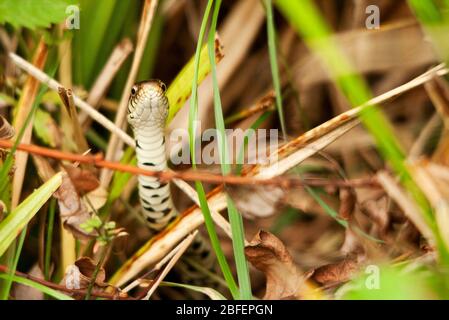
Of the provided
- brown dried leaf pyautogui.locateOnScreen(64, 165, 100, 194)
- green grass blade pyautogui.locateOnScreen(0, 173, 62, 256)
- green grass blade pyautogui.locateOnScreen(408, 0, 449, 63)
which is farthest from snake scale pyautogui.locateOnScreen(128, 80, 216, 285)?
green grass blade pyautogui.locateOnScreen(408, 0, 449, 63)

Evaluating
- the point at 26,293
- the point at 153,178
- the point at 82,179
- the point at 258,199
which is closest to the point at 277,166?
the point at 258,199

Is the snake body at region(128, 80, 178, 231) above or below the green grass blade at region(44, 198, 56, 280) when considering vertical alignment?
above

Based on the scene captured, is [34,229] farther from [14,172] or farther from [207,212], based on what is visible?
[207,212]

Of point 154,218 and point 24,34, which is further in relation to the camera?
point 24,34

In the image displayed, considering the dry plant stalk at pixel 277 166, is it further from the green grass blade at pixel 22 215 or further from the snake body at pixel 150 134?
the green grass blade at pixel 22 215

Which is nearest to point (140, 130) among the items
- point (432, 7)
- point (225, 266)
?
point (225, 266)

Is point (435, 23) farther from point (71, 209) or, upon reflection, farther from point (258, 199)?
point (71, 209)

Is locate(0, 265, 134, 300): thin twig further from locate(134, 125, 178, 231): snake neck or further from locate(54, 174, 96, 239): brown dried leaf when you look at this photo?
locate(134, 125, 178, 231): snake neck
